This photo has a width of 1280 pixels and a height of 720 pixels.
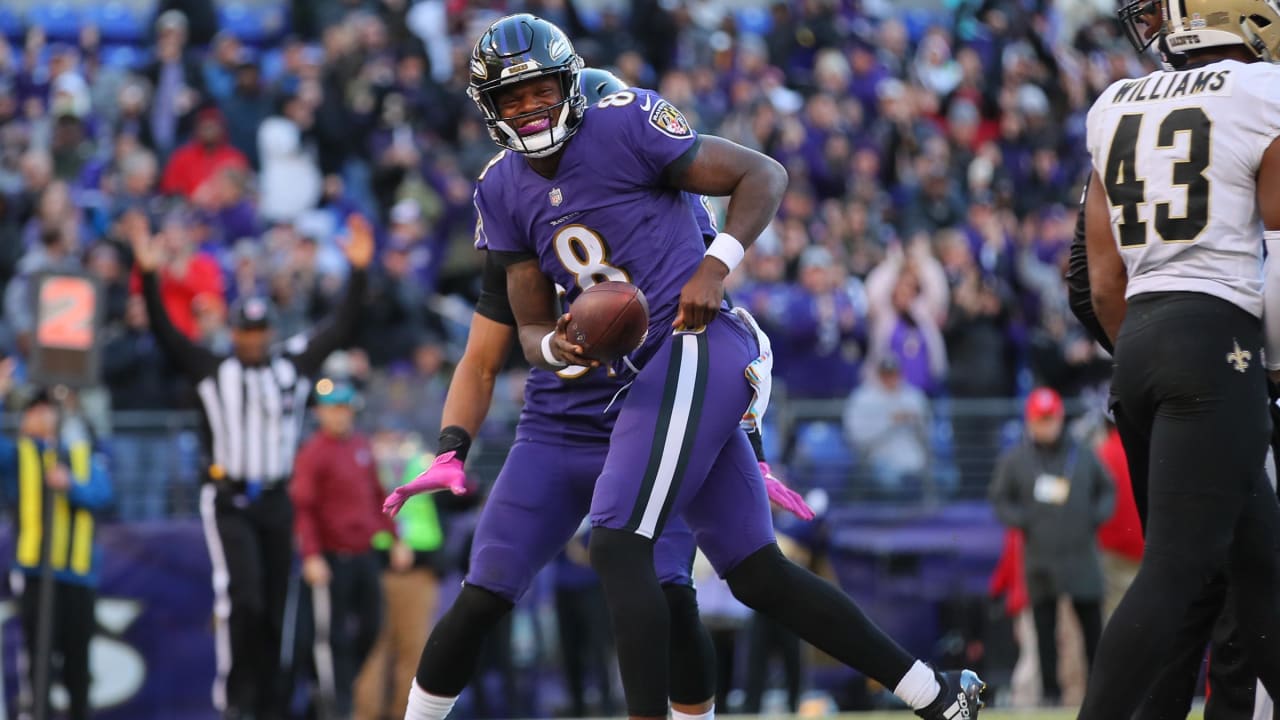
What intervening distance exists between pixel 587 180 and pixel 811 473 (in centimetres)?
693

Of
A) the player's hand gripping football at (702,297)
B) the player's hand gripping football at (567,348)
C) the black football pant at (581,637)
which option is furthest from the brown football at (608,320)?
the black football pant at (581,637)

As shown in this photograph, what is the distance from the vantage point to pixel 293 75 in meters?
14.0

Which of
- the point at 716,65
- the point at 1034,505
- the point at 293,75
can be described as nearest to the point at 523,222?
the point at 1034,505

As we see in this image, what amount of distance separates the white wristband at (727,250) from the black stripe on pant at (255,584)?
494 cm

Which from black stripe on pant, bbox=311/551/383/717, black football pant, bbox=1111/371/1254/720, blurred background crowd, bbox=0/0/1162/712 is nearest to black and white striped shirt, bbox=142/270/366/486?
blurred background crowd, bbox=0/0/1162/712

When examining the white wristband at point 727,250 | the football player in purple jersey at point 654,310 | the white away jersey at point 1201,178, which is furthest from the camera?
the white wristband at point 727,250

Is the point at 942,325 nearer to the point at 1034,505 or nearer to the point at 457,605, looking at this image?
the point at 1034,505

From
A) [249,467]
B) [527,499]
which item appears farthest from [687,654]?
[249,467]

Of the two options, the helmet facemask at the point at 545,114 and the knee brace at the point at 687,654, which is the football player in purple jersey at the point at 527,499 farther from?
the helmet facemask at the point at 545,114

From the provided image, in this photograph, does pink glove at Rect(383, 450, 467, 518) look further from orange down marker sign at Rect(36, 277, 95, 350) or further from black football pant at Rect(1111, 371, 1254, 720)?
orange down marker sign at Rect(36, 277, 95, 350)

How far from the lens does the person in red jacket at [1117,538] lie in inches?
450

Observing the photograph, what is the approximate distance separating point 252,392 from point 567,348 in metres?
4.98

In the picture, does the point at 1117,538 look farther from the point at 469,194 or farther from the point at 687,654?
the point at 687,654

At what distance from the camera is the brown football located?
4676 millimetres
